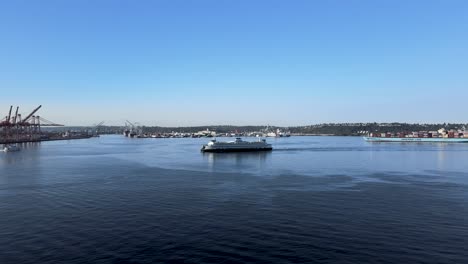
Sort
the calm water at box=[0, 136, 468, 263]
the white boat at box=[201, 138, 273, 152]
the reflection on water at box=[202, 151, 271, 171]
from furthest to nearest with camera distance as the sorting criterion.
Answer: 1. the white boat at box=[201, 138, 273, 152]
2. the reflection on water at box=[202, 151, 271, 171]
3. the calm water at box=[0, 136, 468, 263]

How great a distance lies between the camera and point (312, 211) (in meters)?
13.9

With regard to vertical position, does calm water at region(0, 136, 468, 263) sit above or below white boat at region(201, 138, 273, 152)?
below

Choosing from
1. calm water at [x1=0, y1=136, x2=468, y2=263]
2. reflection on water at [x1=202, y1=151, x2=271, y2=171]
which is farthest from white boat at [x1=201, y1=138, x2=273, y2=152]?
calm water at [x1=0, y1=136, x2=468, y2=263]

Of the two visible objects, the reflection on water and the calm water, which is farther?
the reflection on water

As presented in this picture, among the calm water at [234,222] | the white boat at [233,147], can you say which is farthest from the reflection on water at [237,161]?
the calm water at [234,222]

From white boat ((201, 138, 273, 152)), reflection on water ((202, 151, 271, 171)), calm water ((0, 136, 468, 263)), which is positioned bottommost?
reflection on water ((202, 151, 271, 171))

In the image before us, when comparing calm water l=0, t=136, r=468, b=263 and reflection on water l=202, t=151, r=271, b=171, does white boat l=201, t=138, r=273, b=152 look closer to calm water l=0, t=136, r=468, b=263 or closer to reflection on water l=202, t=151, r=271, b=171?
reflection on water l=202, t=151, r=271, b=171

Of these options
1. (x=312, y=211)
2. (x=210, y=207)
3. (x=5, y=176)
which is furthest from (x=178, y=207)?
(x=5, y=176)

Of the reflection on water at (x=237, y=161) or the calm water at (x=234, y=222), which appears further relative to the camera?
the reflection on water at (x=237, y=161)

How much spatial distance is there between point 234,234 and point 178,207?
448cm

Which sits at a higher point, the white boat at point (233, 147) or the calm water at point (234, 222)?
→ the white boat at point (233, 147)

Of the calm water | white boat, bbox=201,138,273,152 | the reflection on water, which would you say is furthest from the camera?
white boat, bbox=201,138,273,152

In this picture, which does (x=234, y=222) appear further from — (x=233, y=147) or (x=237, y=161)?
(x=233, y=147)

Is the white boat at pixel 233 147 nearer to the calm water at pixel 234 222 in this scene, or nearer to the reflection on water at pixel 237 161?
the reflection on water at pixel 237 161
